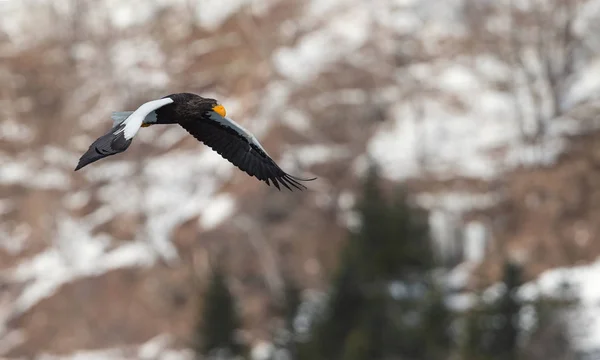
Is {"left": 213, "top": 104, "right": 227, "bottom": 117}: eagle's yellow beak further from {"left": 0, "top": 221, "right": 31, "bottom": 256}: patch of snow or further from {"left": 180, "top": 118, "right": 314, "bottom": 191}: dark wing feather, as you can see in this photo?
{"left": 0, "top": 221, "right": 31, "bottom": 256}: patch of snow

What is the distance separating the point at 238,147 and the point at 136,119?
6.03ft

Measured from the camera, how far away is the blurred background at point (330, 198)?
63.9 feet

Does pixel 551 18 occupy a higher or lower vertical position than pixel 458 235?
higher

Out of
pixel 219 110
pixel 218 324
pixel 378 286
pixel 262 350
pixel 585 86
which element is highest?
pixel 585 86

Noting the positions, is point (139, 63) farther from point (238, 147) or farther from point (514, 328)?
point (238, 147)

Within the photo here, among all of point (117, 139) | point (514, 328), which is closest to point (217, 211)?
point (514, 328)

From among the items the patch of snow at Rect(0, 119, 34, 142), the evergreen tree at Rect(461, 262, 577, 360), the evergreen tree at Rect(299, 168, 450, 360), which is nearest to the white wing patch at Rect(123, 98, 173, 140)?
the evergreen tree at Rect(461, 262, 577, 360)

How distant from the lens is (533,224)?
70.3 ft

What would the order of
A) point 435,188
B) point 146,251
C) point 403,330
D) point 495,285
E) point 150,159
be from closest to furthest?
point 403,330 → point 495,285 → point 435,188 → point 146,251 → point 150,159

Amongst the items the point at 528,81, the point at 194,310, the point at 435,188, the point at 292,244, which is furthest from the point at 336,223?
the point at 528,81

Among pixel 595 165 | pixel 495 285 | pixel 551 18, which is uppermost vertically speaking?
pixel 551 18

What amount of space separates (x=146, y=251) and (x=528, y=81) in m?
12.8

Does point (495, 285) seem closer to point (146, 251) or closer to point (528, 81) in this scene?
point (528, 81)

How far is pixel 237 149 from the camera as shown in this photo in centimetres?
699
